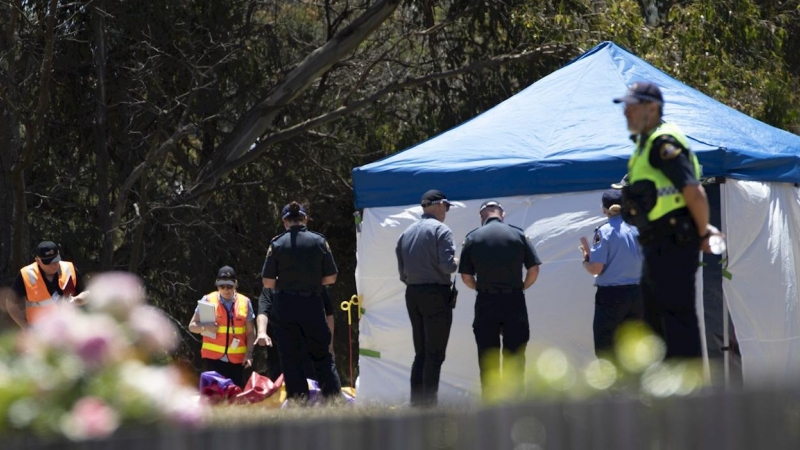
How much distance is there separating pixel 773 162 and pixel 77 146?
9.99 meters

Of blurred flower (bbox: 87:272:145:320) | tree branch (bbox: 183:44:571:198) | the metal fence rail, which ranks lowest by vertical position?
the metal fence rail

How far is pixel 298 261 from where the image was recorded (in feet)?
28.2

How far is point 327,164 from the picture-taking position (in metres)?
17.4

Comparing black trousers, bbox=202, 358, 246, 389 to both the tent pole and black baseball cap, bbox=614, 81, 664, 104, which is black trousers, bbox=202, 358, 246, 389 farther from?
black baseball cap, bbox=614, 81, 664, 104

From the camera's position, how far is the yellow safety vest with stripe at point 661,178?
5.36 metres

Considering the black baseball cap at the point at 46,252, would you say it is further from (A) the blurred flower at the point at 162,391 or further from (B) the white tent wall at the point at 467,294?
(A) the blurred flower at the point at 162,391

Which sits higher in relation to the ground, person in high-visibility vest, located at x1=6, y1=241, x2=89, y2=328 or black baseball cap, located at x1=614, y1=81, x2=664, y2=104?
black baseball cap, located at x1=614, y1=81, x2=664, y2=104

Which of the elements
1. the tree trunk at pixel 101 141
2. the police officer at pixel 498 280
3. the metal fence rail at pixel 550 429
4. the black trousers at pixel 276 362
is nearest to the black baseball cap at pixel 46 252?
the black trousers at pixel 276 362

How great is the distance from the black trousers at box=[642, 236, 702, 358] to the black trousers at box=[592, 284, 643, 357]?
9.23 feet

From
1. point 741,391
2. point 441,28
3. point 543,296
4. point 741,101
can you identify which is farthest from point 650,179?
point 441,28

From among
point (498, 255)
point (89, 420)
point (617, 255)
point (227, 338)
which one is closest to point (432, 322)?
point (498, 255)

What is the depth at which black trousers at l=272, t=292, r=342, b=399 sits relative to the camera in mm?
8602

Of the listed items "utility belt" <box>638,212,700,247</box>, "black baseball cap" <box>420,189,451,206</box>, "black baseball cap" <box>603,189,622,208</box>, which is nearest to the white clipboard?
"black baseball cap" <box>420,189,451,206</box>

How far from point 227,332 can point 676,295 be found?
5623mm
